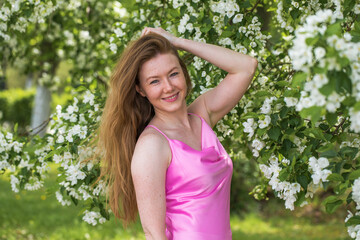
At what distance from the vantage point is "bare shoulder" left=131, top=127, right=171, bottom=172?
2.02 m

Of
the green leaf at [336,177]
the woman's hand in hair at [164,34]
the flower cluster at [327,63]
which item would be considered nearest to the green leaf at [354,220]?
the green leaf at [336,177]

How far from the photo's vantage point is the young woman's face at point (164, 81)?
7.26 feet

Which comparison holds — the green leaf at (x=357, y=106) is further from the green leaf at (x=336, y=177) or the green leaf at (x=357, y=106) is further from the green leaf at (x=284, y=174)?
the green leaf at (x=284, y=174)

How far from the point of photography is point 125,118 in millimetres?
2367

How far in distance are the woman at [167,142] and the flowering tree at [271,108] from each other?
25 centimetres

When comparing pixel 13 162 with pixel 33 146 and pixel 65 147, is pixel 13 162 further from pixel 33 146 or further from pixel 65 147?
pixel 65 147

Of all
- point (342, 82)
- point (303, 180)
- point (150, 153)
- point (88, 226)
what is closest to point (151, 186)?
point (150, 153)

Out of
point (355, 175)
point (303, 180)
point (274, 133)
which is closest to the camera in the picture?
point (355, 175)

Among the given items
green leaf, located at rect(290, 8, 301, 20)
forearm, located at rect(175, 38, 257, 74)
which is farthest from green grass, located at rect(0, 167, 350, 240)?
green leaf, located at rect(290, 8, 301, 20)

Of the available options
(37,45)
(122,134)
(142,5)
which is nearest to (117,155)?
(122,134)

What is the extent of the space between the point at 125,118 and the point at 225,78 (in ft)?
1.91

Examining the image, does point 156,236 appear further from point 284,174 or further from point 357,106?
point 357,106

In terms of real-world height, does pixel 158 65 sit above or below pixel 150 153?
above

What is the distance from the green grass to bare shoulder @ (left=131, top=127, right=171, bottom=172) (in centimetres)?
338
